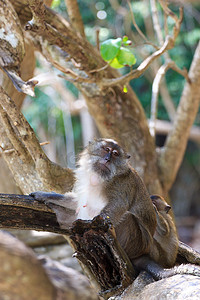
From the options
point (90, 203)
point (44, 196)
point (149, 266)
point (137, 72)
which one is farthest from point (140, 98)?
A: point (149, 266)

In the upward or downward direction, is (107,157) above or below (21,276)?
below

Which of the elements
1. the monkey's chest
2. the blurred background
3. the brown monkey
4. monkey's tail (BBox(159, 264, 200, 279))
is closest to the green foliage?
the brown monkey

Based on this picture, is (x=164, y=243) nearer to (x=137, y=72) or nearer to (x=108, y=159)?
(x=108, y=159)

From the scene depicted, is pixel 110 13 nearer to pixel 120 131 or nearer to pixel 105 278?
pixel 120 131

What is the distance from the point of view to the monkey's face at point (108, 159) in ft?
12.5

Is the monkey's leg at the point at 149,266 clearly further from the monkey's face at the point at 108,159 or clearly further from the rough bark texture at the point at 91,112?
the monkey's face at the point at 108,159

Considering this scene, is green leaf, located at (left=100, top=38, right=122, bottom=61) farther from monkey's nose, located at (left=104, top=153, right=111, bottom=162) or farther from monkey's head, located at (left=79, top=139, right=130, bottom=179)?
monkey's nose, located at (left=104, top=153, right=111, bottom=162)

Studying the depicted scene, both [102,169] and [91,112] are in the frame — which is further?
[91,112]

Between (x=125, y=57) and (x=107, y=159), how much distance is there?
1.34 m

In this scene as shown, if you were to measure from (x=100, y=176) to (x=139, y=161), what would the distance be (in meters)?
1.82

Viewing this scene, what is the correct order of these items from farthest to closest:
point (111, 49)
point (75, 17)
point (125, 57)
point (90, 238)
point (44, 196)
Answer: point (75, 17) → point (125, 57) → point (111, 49) → point (44, 196) → point (90, 238)

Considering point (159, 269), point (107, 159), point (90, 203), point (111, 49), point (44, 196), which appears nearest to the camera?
point (159, 269)

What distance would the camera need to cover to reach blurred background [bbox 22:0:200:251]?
996cm

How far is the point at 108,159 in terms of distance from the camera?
380cm
